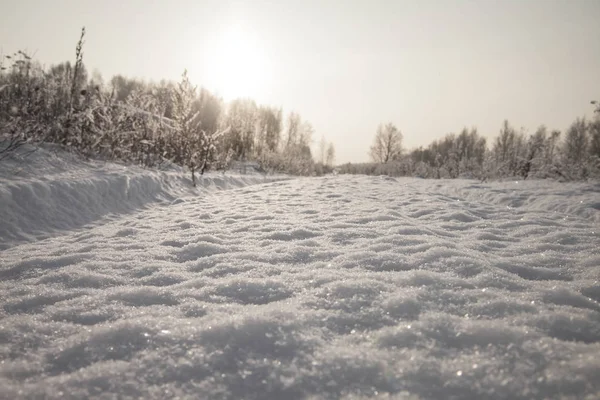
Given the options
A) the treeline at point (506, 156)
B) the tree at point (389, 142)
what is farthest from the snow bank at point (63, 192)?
the tree at point (389, 142)

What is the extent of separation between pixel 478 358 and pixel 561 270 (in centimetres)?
99

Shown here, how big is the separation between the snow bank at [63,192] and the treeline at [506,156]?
386 inches

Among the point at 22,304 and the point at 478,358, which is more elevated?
the point at 478,358

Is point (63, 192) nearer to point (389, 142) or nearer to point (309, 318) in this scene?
point (309, 318)

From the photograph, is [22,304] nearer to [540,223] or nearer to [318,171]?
[540,223]

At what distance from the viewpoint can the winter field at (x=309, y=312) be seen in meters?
0.82

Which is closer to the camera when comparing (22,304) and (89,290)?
(22,304)

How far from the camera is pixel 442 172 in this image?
1914 cm

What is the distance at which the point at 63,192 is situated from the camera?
11.6ft

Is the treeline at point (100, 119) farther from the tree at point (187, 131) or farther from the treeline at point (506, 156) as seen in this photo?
the treeline at point (506, 156)

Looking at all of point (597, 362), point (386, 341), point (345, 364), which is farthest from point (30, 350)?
point (597, 362)

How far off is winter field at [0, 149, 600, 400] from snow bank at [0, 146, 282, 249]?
0.45 metres

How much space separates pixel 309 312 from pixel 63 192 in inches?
141

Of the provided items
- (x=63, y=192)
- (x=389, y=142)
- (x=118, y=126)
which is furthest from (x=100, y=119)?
(x=389, y=142)
